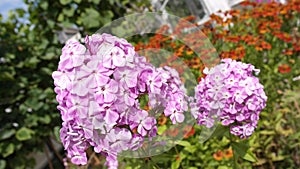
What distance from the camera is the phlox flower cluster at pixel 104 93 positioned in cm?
93

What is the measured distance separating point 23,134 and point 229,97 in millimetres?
2484

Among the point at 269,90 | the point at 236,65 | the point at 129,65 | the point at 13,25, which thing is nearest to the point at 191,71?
the point at 269,90

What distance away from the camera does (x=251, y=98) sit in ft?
4.35

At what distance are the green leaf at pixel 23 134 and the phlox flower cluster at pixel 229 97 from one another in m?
2.34

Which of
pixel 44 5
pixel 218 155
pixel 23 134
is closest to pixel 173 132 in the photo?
pixel 218 155

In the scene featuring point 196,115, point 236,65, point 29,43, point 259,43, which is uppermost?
point 29,43

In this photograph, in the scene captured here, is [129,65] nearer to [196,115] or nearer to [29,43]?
[196,115]

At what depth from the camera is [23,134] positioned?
11.0 feet

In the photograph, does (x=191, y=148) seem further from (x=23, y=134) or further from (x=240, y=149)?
(x=23, y=134)

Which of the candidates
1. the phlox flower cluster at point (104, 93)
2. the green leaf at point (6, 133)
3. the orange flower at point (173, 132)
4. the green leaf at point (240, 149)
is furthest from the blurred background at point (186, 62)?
the phlox flower cluster at point (104, 93)

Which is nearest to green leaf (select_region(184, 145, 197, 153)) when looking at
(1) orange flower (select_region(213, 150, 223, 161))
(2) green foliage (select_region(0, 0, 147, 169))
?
(1) orange flower (select_region(213, 150, 223, 161))

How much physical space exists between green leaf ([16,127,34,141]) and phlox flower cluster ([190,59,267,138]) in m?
2.34

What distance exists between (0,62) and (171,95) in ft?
8.92

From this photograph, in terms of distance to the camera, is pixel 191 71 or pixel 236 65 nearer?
pixel 236 65
